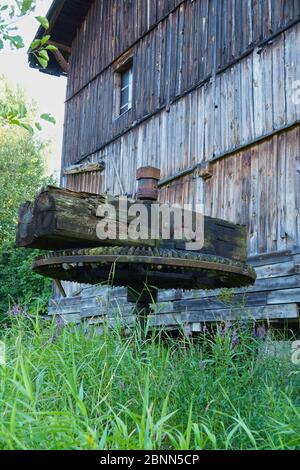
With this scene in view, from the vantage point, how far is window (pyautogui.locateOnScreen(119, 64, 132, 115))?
34.0 feet

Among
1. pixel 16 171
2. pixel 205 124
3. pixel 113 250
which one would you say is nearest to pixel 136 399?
pixel 113 250

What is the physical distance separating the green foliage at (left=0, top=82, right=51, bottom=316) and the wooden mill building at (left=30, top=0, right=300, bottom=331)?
13.7 feet

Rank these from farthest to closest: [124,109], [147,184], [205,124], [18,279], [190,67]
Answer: [18,279]
[124,109]
[190,67]
[205,124]
[147,184]

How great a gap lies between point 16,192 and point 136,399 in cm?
1872

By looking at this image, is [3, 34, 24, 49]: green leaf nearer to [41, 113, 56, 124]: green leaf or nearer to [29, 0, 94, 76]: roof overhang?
[41, 113, 56, 124]: green leaf

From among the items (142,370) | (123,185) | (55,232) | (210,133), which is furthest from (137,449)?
(123,185)

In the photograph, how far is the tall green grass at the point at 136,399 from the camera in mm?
2150

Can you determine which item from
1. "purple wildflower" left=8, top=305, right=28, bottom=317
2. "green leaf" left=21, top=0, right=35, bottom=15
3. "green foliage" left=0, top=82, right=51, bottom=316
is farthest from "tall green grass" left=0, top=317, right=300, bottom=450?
"green foliage" left=0, top=82, right=51, bottom=316

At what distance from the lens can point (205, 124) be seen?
776 centimetres

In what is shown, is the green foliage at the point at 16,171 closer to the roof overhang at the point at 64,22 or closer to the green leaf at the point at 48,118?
the roof overhang at the point at 64,22

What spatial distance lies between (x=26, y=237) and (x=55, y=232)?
0.28 meters

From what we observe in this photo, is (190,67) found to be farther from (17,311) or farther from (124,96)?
(17,311)

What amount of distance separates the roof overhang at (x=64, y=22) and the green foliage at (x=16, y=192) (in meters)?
3.54

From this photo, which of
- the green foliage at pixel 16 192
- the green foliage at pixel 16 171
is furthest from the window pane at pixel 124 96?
the green foliage at pixel 16 171
